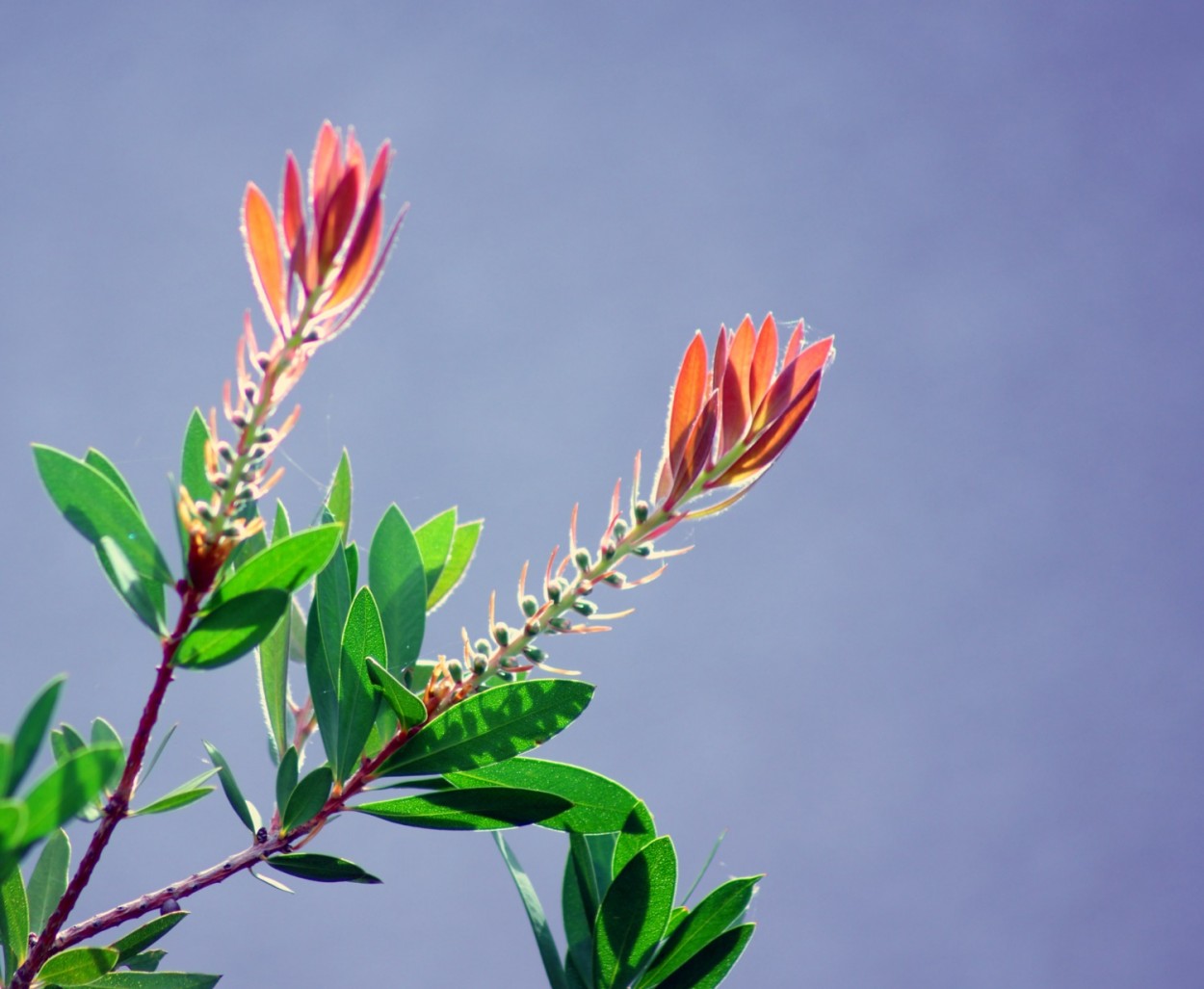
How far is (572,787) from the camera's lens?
0.49 meters

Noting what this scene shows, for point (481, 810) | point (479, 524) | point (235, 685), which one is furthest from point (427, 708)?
point (235, 685)

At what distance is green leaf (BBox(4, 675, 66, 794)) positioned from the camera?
292 mm

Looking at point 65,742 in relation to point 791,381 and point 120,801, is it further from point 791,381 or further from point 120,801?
point 791,381

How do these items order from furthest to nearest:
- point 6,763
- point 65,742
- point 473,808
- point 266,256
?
point 65,742
point 473,808
point 266,256
point 6,763

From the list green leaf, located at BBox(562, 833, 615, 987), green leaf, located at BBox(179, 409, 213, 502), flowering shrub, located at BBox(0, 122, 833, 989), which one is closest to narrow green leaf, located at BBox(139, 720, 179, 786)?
flowering shrub, located at BBox(0, 122, 833, 989)

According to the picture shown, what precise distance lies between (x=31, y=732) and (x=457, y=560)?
35 cm

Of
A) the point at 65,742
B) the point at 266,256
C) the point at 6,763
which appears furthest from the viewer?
the point at 65,742

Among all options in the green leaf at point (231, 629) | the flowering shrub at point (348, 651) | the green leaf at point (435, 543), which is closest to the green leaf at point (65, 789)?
the flowering shrub at point (348, 651)

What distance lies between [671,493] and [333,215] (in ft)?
0.61

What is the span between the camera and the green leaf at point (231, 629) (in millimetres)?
390

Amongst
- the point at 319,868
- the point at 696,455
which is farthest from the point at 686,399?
the point at 319,868

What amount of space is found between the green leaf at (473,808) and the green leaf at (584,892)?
10 cm

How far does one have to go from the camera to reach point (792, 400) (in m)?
0.47

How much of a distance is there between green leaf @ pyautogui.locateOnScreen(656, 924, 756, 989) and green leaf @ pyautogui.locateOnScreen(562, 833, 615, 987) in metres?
0.05
